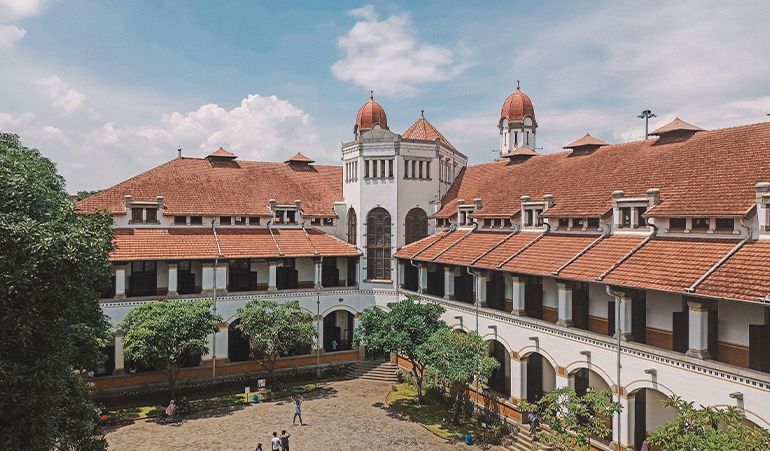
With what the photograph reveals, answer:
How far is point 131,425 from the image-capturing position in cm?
2611

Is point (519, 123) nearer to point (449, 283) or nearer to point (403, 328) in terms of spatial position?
point (449, 283)

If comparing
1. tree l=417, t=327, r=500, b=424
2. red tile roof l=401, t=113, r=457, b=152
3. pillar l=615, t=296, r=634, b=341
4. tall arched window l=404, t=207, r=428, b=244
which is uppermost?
red tile roof l=401, t=113, r=457, b=152

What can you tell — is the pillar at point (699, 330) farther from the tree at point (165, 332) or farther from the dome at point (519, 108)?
the dome at point (519, 108)

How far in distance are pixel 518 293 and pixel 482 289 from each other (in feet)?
10.2

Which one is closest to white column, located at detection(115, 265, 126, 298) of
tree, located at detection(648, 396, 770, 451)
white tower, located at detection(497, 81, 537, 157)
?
tree, located at detection(648, 396, 770, 451)

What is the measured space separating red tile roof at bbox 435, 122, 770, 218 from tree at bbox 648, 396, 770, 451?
826 cm

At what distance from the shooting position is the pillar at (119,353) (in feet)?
98.3

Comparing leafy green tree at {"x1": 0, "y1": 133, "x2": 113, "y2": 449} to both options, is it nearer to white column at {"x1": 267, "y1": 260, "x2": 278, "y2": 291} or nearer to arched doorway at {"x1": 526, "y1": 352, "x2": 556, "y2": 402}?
arched doorway at {"x1": 526, "y1": 352, "x2": 556, "y2": 402}

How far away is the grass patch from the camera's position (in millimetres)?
25183

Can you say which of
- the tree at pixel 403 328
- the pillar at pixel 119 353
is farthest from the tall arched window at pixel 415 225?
the pillar at pixel 119 353

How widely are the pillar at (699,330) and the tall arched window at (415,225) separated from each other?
886 inches

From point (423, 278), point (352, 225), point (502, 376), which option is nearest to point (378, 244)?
point (352, 225)

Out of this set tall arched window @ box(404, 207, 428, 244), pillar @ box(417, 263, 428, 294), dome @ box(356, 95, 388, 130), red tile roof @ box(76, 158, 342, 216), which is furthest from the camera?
dome @ box(356, 95, 388, 130)

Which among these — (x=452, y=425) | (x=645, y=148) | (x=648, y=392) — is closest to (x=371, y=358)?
(x=452, y=425)
